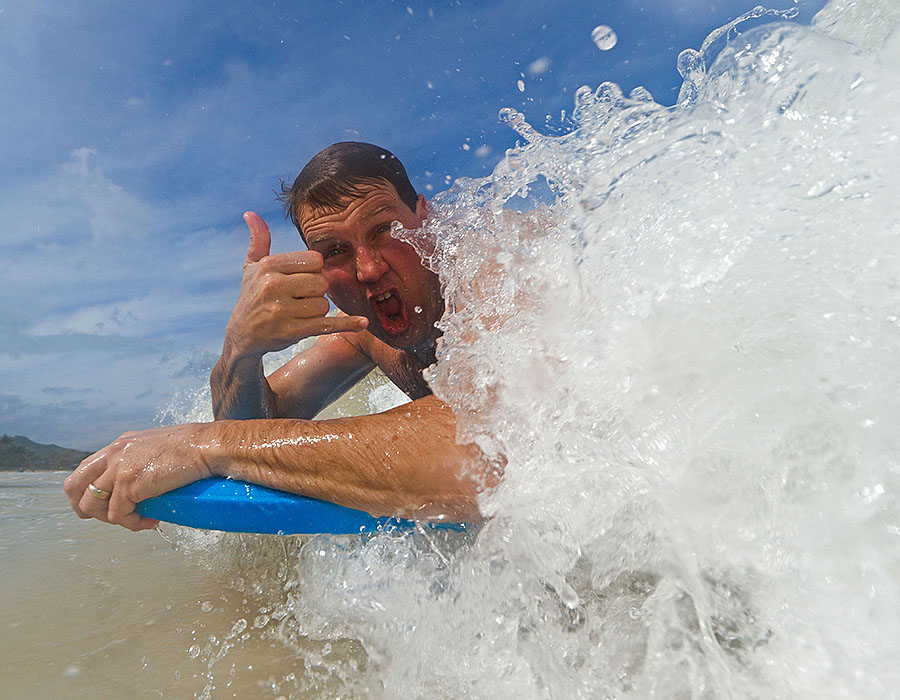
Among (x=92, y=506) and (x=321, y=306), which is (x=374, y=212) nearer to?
(x=321, y=306)

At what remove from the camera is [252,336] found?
66.7 inches

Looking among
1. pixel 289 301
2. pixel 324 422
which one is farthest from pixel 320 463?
pixel 289 301

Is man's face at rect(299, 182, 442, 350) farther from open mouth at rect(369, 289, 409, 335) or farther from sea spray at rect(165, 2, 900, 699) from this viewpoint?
sea spray at rect(165, 2, 900, 699)

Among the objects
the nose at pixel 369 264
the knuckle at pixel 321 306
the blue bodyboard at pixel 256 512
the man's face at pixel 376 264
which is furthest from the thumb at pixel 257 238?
the blue bodyboard at pixel 256 512

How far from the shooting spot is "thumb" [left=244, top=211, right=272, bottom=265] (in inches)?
73.5

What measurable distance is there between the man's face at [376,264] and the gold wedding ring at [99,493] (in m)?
0.92

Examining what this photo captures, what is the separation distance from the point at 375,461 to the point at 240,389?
1.11 meters

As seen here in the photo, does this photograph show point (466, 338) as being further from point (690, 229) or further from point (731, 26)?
point (731, 26)

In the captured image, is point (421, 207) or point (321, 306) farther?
point (421, 207)

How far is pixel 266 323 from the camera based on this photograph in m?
1.63

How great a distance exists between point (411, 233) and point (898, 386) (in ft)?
4.59

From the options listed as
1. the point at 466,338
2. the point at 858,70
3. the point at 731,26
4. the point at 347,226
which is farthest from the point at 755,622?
the point at 347,226

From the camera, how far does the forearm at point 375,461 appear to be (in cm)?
114

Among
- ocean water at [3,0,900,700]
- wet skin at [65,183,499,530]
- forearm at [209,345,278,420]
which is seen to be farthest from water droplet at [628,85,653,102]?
forearm at [209,345,278,420]
